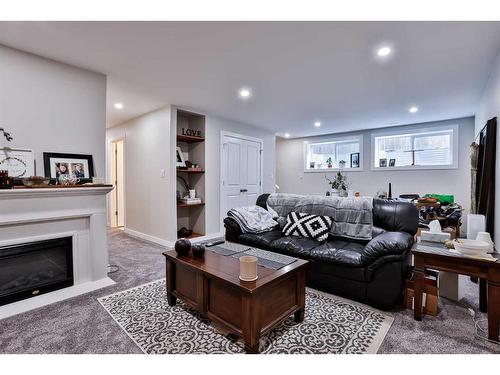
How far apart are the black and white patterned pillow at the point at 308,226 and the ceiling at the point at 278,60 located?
1.69 meters

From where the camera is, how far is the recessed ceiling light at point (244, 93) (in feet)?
11.7

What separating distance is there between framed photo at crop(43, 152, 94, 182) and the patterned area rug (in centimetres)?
132

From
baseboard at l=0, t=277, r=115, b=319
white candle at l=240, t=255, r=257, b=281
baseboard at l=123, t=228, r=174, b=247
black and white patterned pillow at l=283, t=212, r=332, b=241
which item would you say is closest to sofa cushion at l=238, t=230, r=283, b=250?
black and white patterned pillow at l=283, t=212, r=332, b=241

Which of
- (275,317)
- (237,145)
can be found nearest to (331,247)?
(275,317)

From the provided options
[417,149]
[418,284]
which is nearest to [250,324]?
[418,284]

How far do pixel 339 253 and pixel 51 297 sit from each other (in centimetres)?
276

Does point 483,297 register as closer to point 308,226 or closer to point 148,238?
point 308,226

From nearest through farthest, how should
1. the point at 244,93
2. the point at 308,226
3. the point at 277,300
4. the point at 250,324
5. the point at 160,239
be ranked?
the point at 250,324
the point at 277,300
the point at 308,226
the point at 244,93
the point at 160,239

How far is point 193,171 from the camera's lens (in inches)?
182

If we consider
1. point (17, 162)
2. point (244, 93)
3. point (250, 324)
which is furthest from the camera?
point (244, 93)

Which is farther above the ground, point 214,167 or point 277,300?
point 214,167

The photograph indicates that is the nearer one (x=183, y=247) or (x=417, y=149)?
(x=183, y=247)

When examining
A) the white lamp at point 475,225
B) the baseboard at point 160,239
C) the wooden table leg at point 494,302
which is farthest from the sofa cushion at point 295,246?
the baseboard at point 160,239
